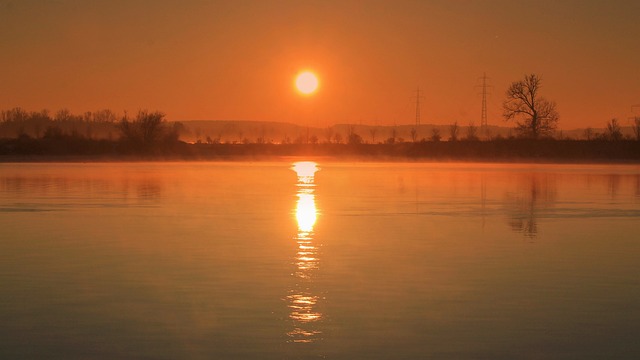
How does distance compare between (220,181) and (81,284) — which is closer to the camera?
(81,284)

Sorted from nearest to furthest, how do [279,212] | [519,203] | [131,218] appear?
[131,218] → [279,212] → [519,203]

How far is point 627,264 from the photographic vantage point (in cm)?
1305

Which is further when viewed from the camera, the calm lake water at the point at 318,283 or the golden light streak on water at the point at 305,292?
the golden light streak on water at the point at 305,292

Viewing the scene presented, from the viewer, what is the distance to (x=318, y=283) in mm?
11336

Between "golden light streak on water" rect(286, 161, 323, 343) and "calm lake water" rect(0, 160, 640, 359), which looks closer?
"calm lake water" rect(0, 160, 640, 359)

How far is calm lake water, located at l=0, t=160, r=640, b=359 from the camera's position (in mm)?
8320

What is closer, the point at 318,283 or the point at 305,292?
the point at 305,292

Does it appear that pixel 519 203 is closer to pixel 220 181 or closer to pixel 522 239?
pixel 522 239

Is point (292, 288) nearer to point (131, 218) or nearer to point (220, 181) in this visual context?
point (131, 218)

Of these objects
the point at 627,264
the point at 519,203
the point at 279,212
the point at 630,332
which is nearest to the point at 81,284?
the point at 630,332

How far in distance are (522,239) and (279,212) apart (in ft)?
24.1

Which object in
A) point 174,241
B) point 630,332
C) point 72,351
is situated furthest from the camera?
point 174,241

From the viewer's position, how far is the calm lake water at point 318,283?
27.3 feet

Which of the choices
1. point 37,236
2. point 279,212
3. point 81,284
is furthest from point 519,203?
point 81,284
